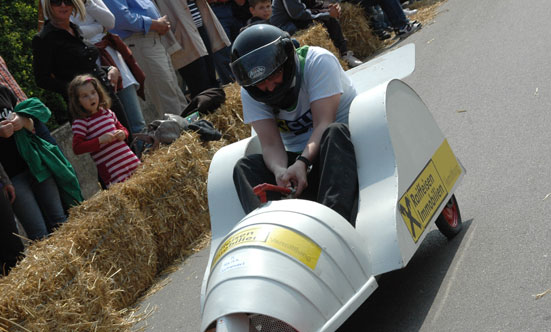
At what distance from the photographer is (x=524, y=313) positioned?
360 centimetres

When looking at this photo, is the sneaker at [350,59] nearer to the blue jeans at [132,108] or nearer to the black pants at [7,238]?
the blue jeans at [132,108]

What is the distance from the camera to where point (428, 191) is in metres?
4.46

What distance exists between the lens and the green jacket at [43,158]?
6457mm

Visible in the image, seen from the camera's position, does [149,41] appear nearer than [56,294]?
No

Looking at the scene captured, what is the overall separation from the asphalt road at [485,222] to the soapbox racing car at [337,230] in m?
0.31

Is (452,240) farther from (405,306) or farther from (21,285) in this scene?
(21,285)

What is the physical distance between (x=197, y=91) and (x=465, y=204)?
5.29 meters

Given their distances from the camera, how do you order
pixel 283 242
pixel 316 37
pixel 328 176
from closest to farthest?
pixel 283 242 → pixel 328 176 → pixel 316 37

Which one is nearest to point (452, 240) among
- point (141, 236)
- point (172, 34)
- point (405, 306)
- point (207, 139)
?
point (405, 306)

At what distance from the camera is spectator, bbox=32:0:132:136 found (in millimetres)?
7352

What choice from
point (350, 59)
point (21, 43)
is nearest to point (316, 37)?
point (350, 59)

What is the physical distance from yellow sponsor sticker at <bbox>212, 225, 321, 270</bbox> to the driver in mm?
567

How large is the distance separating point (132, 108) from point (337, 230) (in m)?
4.99

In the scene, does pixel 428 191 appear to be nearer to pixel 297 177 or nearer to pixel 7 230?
pixel 297 177
